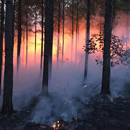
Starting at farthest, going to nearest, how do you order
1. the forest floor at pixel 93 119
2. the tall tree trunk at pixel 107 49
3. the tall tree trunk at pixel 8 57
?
the tall tree trunk at pixel 107 49
the tall tree trunk at pixel 8 57
the forest floor at pixel 93 119

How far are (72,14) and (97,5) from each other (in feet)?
16.8

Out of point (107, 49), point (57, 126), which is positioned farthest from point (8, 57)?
point (107, 49)

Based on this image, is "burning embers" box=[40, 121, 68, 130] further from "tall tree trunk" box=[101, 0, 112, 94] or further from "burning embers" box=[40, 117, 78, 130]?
"tall tree trunk" box=[101, 0, 112, 94]

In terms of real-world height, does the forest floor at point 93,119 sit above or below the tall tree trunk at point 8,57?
below

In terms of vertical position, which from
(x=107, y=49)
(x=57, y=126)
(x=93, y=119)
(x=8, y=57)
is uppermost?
(x=107, y=49)

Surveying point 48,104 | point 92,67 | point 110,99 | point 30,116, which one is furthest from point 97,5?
point 30,116

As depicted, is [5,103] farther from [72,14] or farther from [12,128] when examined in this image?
[72,14]

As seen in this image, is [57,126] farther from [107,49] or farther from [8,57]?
[107,49]

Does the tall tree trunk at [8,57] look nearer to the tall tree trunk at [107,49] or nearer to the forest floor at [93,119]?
the forest floor at [93,119]

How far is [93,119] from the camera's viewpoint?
6.27m

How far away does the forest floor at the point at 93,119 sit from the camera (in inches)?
224

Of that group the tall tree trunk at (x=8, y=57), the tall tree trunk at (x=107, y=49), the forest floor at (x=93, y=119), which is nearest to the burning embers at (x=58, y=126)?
the forest floor at (x=93, y=119)

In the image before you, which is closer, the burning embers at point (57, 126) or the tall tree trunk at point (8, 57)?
the burning embers at point (57, 126)

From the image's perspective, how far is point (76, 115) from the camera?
6.77m
